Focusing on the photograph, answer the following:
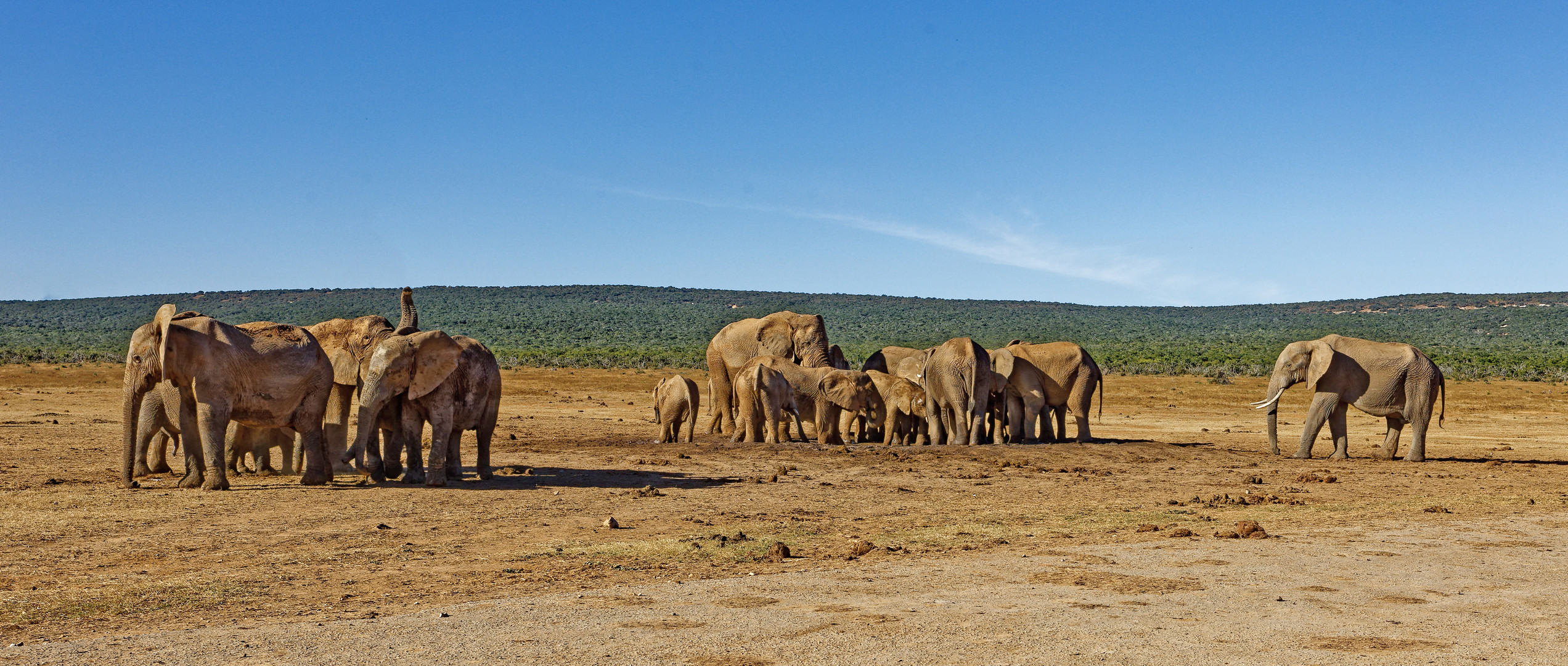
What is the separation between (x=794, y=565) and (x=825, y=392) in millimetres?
13609

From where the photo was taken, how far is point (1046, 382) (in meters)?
25.6

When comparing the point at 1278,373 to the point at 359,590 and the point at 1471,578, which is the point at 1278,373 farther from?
the point at 359,590

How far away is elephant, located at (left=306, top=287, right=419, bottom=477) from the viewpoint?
17.5 metres

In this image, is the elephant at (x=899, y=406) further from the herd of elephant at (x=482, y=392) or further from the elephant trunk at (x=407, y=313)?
A: the elephant trunk at (x=407, y=313)

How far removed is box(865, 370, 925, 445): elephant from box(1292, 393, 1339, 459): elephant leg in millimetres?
6872

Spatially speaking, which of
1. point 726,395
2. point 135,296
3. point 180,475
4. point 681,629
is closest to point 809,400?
point 726,395

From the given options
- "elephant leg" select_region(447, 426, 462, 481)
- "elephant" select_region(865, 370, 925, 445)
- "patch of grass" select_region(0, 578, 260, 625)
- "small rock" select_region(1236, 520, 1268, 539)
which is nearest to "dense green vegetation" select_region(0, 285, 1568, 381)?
"elephant" select_region(865, 370, 925, 445)

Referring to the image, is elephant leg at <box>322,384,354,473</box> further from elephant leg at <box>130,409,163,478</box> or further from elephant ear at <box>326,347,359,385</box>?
elephant leg at <box>130,409,163,478</box>

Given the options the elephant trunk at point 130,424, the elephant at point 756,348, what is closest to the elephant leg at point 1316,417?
the elephant at point 756,348

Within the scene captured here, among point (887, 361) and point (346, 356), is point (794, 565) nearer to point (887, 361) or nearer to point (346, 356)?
point (346, 356)

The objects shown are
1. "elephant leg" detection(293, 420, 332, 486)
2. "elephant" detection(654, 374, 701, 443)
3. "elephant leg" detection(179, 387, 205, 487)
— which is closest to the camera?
"elephant leg" detection(179, 387, 205, 487)

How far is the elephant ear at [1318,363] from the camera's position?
22.6 m

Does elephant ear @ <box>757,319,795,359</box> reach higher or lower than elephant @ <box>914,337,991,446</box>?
higher

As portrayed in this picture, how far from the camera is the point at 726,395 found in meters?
28.5
